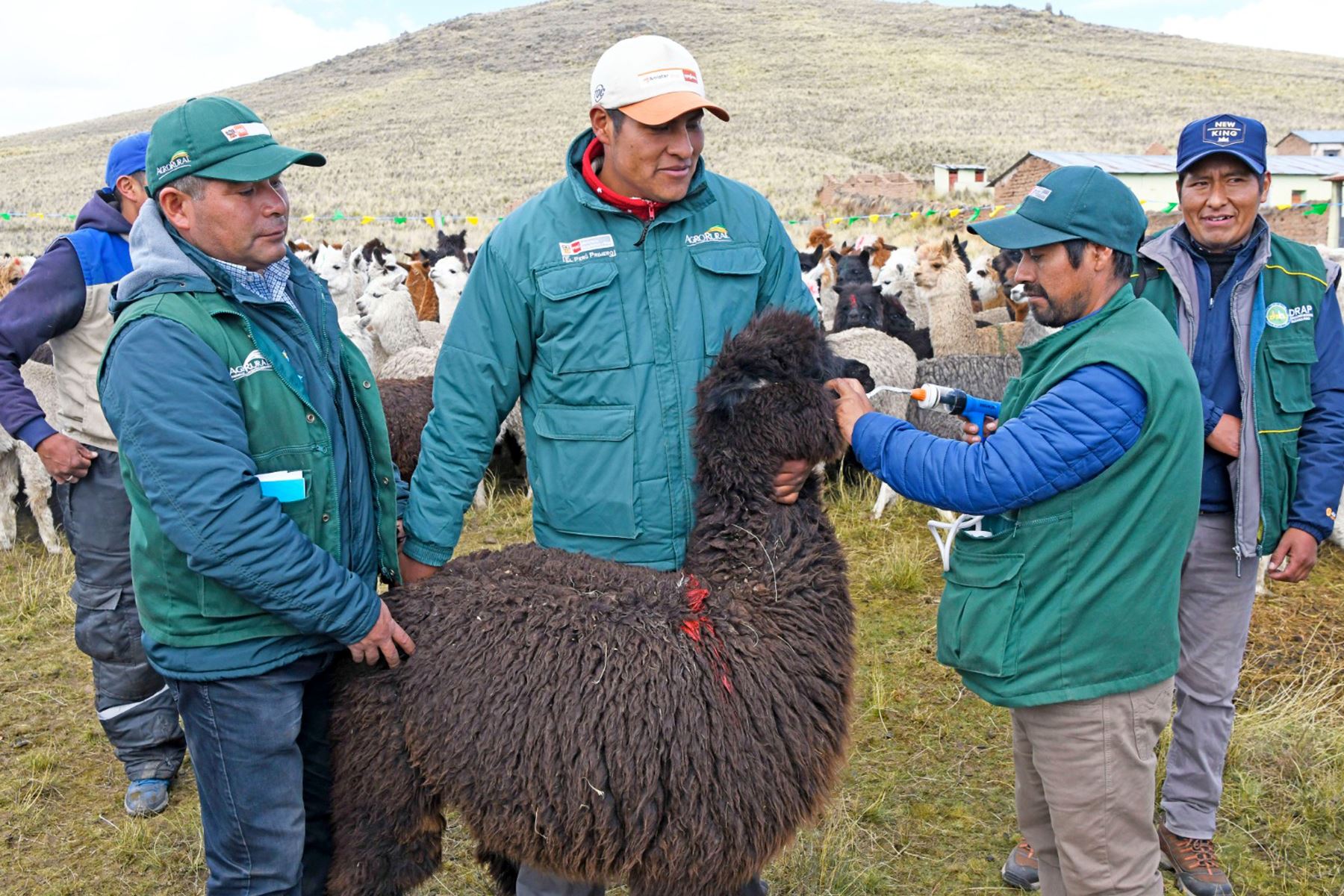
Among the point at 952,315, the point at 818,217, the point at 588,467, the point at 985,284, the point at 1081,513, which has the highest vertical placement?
the point at 588,467

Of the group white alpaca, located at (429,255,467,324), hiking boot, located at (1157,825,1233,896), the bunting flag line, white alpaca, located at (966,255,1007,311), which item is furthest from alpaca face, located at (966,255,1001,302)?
hiking boot, located at (1157,825,1233,896)

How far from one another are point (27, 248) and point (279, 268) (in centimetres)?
2716

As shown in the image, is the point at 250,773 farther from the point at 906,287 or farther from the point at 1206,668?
the point at 906,287

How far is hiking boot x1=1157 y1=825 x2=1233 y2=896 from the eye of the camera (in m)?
3.24

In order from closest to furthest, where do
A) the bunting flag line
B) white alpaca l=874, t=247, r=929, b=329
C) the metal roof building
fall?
1. white alpaca l=874, t=247, r=929, b=329
2. the bunting flag line
3. the metal roof building

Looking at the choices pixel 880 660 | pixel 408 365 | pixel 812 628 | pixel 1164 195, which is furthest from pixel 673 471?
pixel 1164 195

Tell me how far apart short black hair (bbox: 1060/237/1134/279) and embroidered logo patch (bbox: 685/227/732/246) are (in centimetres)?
87

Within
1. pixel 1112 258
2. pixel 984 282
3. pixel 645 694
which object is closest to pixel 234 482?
pixel 645 694

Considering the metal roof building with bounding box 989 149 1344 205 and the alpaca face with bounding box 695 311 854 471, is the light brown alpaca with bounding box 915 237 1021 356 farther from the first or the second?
the metal roof building with bounding box 989 149 1344 205

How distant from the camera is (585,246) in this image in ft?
8.48

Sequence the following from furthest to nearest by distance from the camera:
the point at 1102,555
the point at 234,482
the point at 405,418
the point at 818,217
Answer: the point at 818,217
the point at 405,418
the point at 1102,555
the point at 234,482

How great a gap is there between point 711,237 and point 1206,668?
2.22m

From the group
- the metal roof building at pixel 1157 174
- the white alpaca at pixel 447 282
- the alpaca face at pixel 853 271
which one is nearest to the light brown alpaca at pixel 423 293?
the white alpaca at pixel 447 282

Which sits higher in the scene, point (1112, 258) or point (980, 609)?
point (1112, 258)
